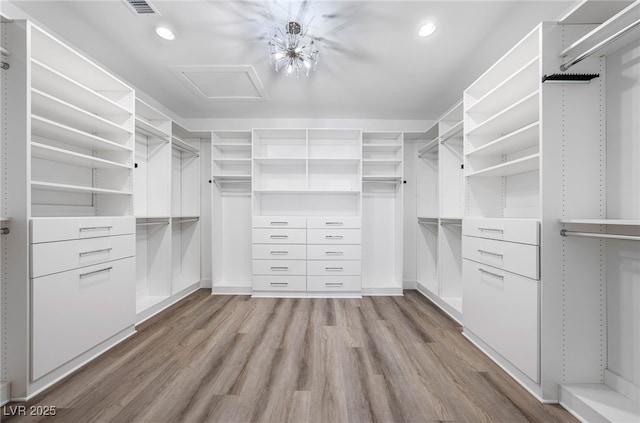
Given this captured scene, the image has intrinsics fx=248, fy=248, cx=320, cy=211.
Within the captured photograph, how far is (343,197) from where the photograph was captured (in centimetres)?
367

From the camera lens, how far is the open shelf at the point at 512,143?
1.66m

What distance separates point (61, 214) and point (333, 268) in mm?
2745

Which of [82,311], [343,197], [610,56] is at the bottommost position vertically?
[82,311]

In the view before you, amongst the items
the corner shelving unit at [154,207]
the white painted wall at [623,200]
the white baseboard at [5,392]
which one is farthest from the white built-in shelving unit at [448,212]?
the white baseboard at [5,392]

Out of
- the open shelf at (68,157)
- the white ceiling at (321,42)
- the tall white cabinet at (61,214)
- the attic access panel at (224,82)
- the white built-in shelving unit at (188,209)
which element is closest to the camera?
the tall white cabinet at (61,214)

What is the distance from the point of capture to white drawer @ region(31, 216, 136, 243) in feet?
4.97

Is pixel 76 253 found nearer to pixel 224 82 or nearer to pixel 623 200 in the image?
pixel 224 82

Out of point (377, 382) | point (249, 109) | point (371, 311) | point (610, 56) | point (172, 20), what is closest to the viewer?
point (610, 56)

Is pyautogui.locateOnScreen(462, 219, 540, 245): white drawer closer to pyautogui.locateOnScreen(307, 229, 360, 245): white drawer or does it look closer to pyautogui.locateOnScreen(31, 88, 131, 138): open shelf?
pyautogui.locateOnScreen(307, 229, 360, 245): white drawer

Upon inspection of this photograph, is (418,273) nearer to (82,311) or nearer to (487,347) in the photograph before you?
(487,347)

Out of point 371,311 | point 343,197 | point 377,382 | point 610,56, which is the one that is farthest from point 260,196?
point 610,56

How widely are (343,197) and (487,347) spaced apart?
2358 mm

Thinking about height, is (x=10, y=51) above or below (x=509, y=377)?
above

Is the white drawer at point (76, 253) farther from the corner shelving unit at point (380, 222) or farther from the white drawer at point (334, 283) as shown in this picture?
the corner shelving unit at point (380, 222)
